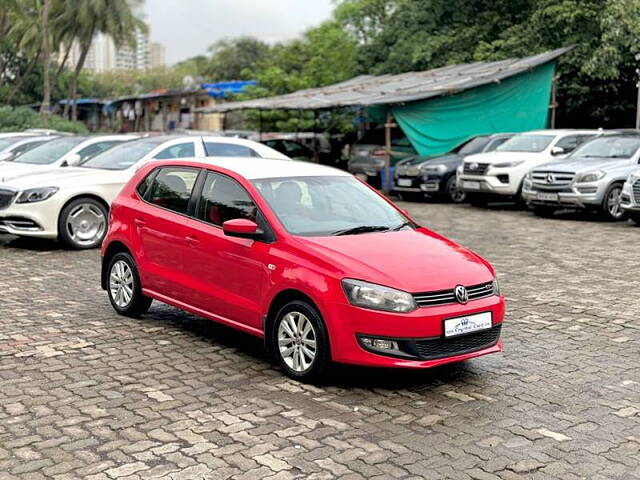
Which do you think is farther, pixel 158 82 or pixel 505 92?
pixel 158 82

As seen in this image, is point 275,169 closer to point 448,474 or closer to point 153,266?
point 153,266

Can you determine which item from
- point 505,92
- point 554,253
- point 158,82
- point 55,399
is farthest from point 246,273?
point 158,82

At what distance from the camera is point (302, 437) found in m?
4.99

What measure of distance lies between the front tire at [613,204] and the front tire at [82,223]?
30.2 ft

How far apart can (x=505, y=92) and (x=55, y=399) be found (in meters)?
19.8

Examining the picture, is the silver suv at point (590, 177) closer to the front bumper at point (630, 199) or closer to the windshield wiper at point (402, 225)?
the front bumper at point (630, 199)

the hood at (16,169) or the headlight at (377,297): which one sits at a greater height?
the hood at (16,169)

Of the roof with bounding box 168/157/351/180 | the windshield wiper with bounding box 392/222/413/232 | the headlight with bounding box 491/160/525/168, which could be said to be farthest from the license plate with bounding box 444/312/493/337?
the headlight with bounding box 491/160/525/168

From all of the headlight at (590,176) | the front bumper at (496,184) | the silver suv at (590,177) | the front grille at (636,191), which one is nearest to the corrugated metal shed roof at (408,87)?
the front bumper at (496,184)

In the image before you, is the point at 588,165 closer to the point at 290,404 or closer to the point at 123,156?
the point at 123,156

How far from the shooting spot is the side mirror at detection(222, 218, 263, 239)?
630 centimetres

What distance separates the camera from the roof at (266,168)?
6936 mm

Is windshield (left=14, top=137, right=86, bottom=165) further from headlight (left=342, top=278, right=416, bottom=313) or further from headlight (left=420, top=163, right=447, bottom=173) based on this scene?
headlight (left=342, top=278, right=416, bottom=313)

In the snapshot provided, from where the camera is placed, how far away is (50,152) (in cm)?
1523
